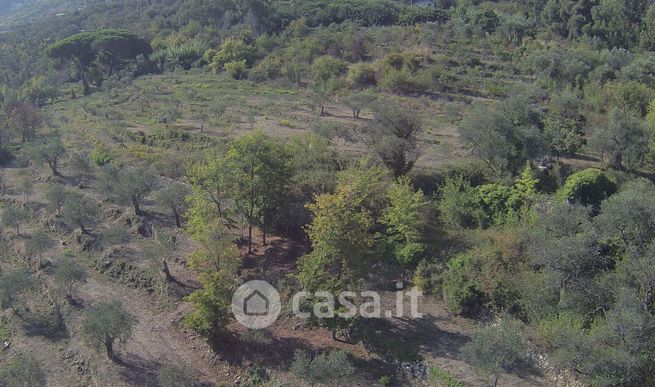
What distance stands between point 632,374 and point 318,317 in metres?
10.7

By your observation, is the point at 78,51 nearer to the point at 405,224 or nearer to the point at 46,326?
the point at 46,326

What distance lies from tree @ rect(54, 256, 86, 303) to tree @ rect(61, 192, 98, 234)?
467 centimetres

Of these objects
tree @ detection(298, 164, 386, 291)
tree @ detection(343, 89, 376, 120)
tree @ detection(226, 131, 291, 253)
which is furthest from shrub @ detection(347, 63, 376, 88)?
tree @ detection(298, 164, 386, 291)

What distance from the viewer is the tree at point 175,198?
93.4ft

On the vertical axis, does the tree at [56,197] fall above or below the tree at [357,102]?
below

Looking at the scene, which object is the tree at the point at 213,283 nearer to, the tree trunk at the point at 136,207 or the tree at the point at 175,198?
the tree at the point at 175,198

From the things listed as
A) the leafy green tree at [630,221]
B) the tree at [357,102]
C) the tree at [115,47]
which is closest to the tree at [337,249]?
the leafy green tree at [630,221]

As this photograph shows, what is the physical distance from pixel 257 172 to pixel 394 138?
8.17m

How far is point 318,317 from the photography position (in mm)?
20625

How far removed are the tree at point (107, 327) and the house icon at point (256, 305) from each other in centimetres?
471

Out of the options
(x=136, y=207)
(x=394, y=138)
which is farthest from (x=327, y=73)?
(x=136, y=207)

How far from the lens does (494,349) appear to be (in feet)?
55.0

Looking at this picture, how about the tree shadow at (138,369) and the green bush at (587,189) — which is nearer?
the tree shadow at (138,369)

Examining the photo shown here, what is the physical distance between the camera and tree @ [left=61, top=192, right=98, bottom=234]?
28.9 metres
